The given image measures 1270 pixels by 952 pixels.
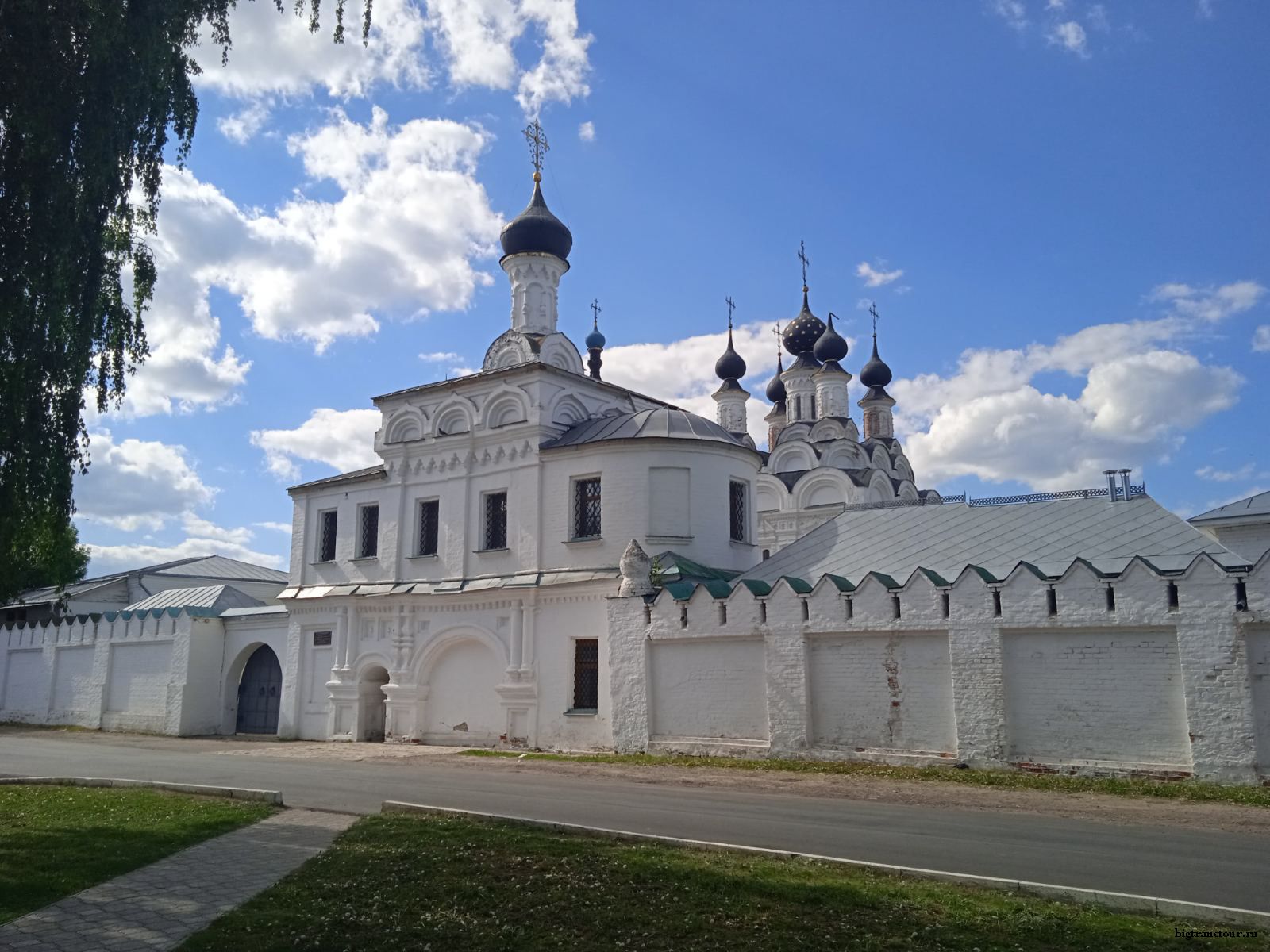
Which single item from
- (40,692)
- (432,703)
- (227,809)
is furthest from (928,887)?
(40,692)

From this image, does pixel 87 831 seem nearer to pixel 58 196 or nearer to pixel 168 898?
pixel 168 898

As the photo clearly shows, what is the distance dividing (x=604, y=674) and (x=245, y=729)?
1235cm

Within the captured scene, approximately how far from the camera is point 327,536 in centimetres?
2531

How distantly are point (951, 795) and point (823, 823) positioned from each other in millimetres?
3161

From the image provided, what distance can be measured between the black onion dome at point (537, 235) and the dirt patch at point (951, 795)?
14323mm

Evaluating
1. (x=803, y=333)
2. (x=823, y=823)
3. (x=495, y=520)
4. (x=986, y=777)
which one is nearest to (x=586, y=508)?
(x=495, y=520)

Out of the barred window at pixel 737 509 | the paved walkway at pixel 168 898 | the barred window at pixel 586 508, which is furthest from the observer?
the barred window at pixel 737 509

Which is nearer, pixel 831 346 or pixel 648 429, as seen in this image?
pixel 648 429

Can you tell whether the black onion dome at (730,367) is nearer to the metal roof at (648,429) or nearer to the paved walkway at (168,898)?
the metal roof at (648,429)

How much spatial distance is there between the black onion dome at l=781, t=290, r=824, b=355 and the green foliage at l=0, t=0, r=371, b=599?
31332mm

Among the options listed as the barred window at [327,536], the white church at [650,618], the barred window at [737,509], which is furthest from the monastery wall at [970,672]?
the barred window at [327,536]

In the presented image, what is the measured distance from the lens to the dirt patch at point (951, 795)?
10.2 m

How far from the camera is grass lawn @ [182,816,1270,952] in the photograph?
18.0ft

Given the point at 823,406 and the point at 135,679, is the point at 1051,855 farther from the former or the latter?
the point at 823,406
